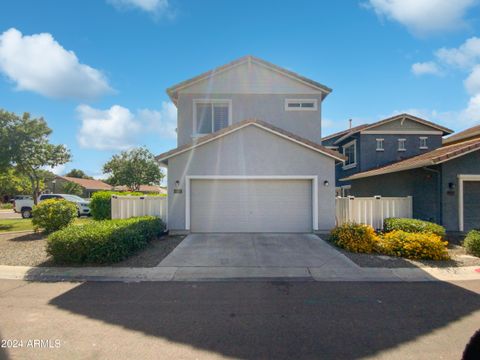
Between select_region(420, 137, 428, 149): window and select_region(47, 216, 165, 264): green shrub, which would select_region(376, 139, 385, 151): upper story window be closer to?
select_region(420, 137, 428, 149): window

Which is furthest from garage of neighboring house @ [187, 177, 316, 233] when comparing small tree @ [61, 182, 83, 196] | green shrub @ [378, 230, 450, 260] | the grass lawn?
small tree @ [61, 182, 83, 196]

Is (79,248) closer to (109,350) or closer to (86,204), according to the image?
(109,350)

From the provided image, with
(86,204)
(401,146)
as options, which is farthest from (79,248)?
(401,146)

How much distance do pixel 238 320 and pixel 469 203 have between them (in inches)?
450

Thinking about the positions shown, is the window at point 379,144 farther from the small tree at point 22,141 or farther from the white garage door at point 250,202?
the small tree at point 22,141

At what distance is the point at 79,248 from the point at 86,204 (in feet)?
54.3

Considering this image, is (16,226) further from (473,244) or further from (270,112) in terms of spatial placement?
(473,244)

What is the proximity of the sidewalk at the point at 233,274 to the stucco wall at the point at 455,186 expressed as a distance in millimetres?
4454

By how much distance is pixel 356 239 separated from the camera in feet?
28.0

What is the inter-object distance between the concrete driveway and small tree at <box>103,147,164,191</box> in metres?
33.0

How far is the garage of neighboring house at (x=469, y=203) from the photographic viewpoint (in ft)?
34.8

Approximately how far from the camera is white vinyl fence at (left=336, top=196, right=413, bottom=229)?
37.9 feet

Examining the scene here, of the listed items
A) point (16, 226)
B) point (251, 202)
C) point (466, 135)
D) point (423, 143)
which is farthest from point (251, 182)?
point (466, 135)

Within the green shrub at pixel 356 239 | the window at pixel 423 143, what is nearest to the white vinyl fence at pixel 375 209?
the green shrub at pixel 356 239
